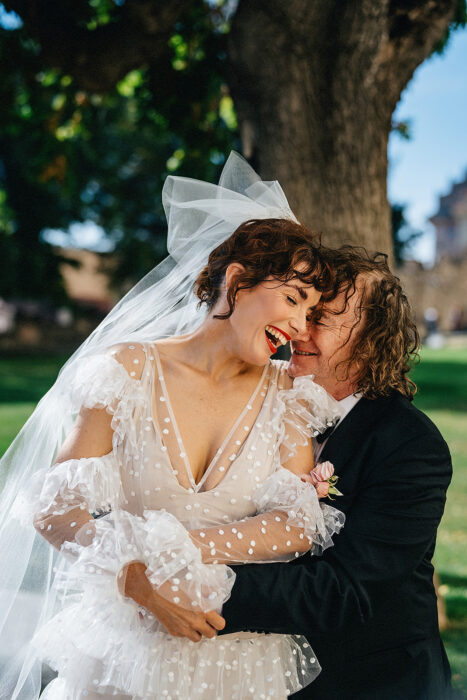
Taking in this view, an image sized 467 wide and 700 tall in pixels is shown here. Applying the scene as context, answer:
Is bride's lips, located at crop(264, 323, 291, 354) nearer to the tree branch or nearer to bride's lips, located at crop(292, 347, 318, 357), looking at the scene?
bride's lips, located at crop(292, 347, 318, 357)

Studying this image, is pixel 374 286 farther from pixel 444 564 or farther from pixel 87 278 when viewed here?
pixel 87 278

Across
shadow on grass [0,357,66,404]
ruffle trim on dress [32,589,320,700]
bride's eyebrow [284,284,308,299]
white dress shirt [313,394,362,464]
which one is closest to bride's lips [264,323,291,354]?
bride's eyebrow [284,284,308,299]

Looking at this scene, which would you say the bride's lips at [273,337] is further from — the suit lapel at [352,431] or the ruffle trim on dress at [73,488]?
the ruffle trim on dress at [73,488]

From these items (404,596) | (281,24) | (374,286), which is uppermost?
(281,24)

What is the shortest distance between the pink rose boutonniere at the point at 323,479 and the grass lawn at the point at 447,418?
250 centimetres

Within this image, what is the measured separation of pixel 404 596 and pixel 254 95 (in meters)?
3.01

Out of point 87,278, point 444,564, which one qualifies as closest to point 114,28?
point 444,564

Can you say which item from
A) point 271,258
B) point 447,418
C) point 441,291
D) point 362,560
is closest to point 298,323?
point 271,258

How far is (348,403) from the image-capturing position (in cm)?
278

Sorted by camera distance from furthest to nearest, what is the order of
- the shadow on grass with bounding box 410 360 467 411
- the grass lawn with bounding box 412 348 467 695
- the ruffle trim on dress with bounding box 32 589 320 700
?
the shadow on grass with bounding box 410 360 467 411, the grass lawn with bounding box 412 348 467 695, the ruffle trim on dress with bounding box 32 589 320 700

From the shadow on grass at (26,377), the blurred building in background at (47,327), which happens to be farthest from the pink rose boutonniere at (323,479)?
the blurred building in background at (47,327)

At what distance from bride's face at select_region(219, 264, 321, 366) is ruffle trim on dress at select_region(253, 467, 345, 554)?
441 millimetres

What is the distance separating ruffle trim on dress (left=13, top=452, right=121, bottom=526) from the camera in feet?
7.68

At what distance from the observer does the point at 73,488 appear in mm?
2342
